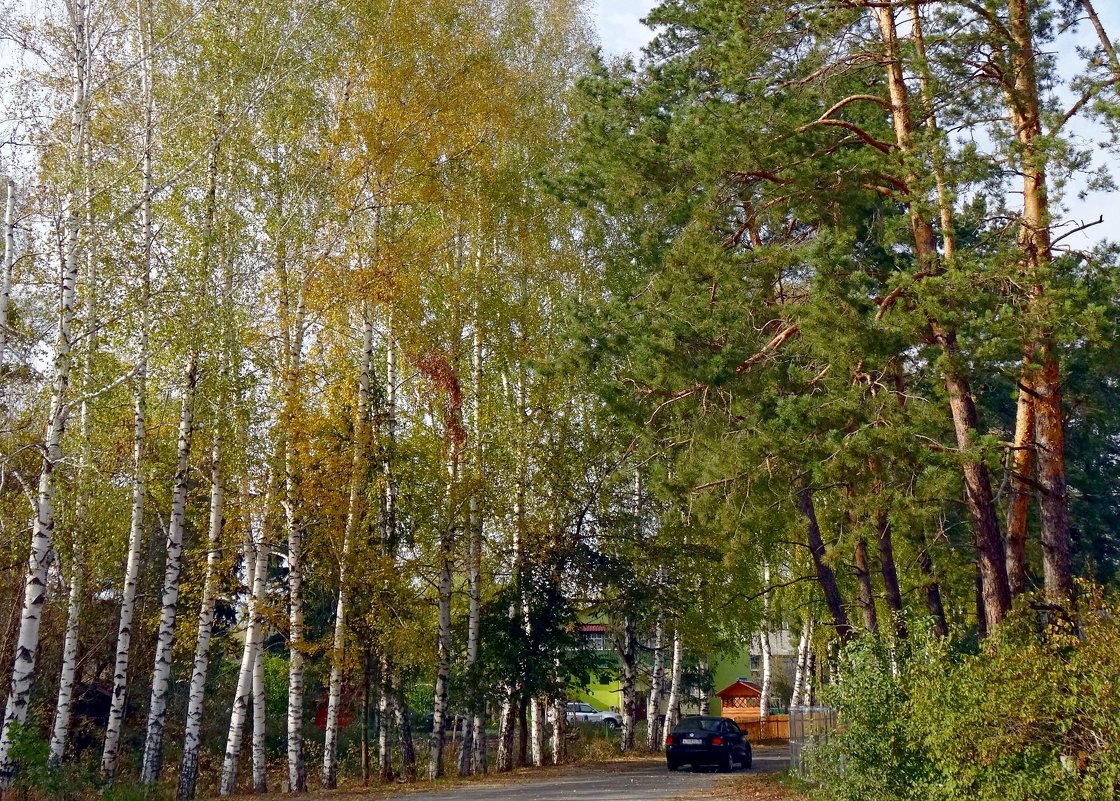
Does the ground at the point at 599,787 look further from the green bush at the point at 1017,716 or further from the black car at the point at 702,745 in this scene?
the green bush at the point at 1017,716

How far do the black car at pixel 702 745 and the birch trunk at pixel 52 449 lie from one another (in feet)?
47.5

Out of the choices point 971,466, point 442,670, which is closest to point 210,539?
point 442,670

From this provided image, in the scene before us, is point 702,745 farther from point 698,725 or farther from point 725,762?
point 725,762

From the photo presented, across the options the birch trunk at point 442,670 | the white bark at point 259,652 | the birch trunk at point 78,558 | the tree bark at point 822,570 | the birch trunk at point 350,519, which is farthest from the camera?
the birch trunk at point 442,670

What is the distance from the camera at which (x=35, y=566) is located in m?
12.5

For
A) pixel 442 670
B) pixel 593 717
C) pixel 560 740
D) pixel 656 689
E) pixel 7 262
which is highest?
pixel 7 262

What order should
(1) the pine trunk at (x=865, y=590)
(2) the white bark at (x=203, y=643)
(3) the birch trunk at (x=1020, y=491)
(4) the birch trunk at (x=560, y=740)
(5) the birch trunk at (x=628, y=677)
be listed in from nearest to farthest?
1. (3) the birch trunk at (x=1020, y=491)
2. (2) the white bark at (x=203, y=643)
3. (1) the pine trunk at (x=865, y=590)
4. (4) the birch trunk at (x=560, y=740)
5. (5) the birch trunk at (x=628, y=677)

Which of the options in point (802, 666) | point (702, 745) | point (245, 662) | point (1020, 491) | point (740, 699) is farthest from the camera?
point (740, 699)

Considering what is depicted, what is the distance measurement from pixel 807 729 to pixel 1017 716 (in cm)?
791

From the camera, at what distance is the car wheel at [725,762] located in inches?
928

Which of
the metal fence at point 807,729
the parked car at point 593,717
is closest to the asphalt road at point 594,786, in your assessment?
the metal fence at point 807,729

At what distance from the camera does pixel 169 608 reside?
15.1 m

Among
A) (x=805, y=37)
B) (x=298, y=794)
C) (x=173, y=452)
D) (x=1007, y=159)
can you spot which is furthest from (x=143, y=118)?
(x=1007, y=159)

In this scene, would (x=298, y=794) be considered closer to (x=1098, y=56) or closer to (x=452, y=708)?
(x=452, y=708)
